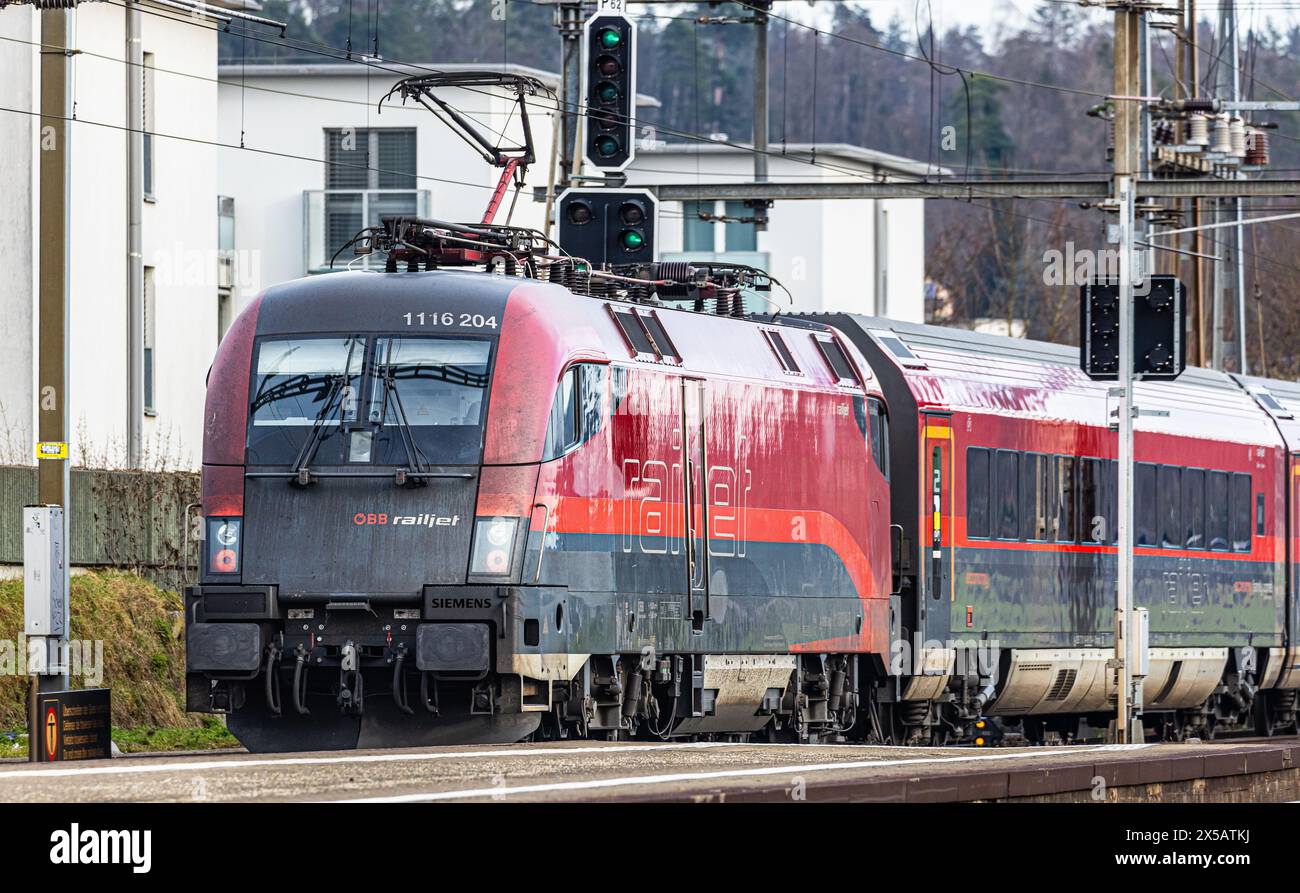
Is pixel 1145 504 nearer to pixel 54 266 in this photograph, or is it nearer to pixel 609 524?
pixel 609 524

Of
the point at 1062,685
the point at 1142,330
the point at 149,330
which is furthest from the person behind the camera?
the point at 149,330

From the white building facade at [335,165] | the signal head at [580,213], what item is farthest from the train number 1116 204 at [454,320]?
the white building facade at [335,165]

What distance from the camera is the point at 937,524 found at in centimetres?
2298

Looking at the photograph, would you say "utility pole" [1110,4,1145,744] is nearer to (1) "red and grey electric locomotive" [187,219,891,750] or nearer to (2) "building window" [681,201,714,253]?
(1) "red and grey electric locomotive" [187,219,891,750]

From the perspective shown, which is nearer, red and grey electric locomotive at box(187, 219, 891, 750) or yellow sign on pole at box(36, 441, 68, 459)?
red and grey electric locomotive at box(187, 219, 891, 750)

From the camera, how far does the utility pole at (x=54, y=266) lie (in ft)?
64.6

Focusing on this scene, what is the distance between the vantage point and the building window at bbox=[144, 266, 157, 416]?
116 feet

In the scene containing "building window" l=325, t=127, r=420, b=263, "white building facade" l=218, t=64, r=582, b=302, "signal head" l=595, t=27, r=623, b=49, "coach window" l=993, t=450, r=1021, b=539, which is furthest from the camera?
"building window" l=325, t=127, r=420, b=263

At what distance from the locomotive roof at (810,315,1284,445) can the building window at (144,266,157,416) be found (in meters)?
13.4

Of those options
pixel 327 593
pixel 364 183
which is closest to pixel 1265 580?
pixel 327 593

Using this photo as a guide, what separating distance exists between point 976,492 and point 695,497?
5240 mm

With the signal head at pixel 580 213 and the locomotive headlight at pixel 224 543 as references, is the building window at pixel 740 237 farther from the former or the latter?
the locomotive headlight at pixel 224 543

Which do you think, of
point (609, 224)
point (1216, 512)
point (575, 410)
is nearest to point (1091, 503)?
point (1216, 512)

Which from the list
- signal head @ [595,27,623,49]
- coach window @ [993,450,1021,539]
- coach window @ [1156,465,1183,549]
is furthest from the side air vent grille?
signal head @ [595,27,623,49]
